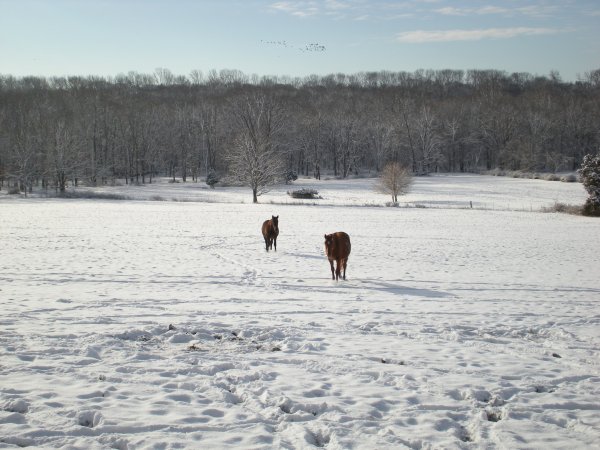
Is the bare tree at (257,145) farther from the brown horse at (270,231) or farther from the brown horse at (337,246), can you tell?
the brown horse at (337,246)

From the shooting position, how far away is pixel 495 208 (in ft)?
143

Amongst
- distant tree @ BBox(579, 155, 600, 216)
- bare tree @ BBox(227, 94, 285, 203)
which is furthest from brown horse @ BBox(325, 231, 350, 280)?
bare tree @ BBox(227, 94, 285, 203)

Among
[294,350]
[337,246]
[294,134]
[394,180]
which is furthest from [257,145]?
[294,350]

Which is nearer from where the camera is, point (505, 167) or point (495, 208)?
point (495, 208)

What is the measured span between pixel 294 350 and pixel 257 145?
50175mm

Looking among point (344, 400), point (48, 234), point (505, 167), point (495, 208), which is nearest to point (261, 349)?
point (344, 400)

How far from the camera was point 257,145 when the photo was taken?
183ft

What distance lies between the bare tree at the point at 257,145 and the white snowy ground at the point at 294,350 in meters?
32.0

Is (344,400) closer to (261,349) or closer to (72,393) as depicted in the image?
(261,349)

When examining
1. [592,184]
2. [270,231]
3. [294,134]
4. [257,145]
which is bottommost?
[270,231]

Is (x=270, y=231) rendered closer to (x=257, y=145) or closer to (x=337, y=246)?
(x=337, y=246)

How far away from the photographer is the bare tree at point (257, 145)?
49.2m

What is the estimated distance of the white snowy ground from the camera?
486 centimetres

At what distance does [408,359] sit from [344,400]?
177cm
